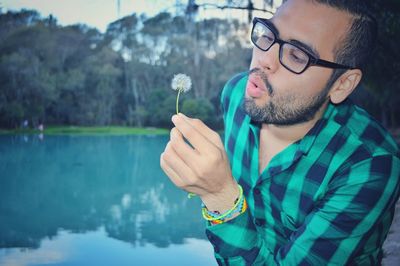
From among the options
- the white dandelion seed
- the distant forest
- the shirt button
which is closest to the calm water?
the shirt button

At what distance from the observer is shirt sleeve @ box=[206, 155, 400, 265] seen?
2.26 ft

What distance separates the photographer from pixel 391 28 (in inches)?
101

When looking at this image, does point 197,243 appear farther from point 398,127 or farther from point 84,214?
point 398,127

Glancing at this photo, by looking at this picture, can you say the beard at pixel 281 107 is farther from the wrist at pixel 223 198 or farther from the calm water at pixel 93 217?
the calm water at pixel 93 217

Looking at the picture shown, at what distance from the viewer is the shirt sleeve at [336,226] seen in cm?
69

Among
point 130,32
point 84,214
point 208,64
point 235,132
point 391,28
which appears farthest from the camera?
point 208,64

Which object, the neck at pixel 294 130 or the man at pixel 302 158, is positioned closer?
the man at pixel 302 158

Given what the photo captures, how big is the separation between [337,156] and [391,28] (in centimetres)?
226

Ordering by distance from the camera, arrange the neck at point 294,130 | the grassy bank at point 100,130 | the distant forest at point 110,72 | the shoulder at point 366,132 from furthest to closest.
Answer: the grassy bank at point 100,130 < the distant forest at point 110,72 < the neck at point 294,130 < the shoulder at point 366,132

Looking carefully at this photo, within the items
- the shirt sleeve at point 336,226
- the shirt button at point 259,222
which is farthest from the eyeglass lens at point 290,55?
the shirt button at point 259,222

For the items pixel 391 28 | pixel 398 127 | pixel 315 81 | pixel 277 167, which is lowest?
pixel 398 127

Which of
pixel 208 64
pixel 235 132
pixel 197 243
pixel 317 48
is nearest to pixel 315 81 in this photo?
pixel 317 48

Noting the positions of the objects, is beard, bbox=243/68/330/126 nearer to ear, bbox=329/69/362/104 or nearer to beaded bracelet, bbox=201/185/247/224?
ear, bbox=329/69/362/104

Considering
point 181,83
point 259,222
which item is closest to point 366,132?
point 259,222
